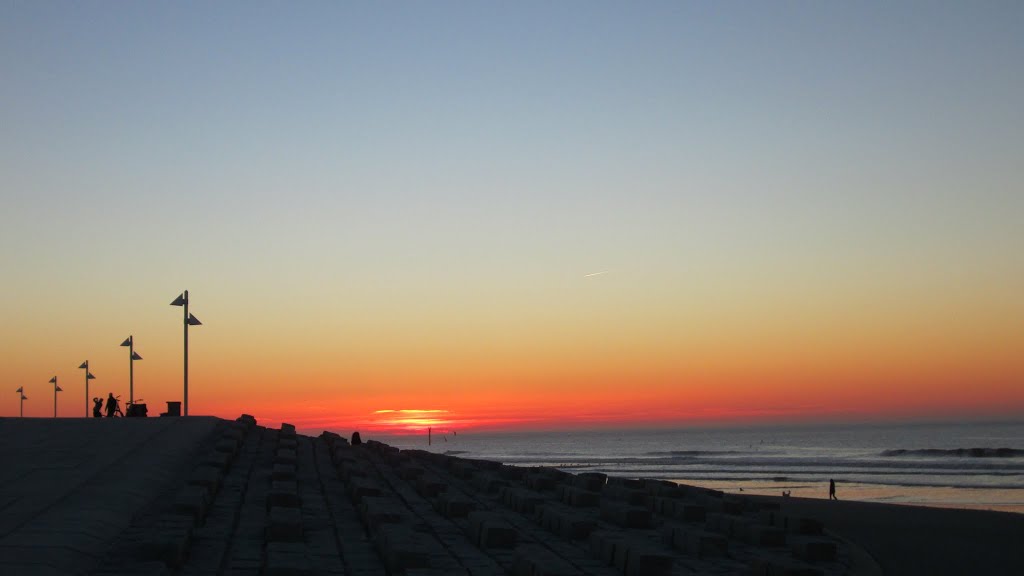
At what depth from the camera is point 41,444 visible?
19500 millimetres

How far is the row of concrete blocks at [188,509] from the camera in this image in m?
10.6

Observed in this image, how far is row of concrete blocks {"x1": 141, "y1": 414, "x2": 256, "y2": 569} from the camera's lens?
10570mm

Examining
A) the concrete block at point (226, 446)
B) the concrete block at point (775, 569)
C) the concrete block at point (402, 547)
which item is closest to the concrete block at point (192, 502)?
the concrete block at point (402, 547)

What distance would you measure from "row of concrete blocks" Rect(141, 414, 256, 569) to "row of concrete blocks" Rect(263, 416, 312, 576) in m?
0.89

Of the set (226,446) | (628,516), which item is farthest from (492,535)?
(226,446)

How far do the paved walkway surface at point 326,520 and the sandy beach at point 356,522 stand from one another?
0.03 m

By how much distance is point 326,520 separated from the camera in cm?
1462

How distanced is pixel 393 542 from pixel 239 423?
625 inches

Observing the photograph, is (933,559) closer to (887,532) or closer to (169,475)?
Result: (887,532)

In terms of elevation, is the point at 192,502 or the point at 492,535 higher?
the point at 192,502

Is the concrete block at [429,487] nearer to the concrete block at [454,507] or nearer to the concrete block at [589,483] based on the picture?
the concrete block at [454,507]

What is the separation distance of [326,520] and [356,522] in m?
0.45

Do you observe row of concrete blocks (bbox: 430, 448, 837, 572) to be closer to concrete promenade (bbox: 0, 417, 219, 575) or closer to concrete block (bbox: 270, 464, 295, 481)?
concrete block (bbox: 270, 464, 295, 481)

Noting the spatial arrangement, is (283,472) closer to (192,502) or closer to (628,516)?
(192,502)
